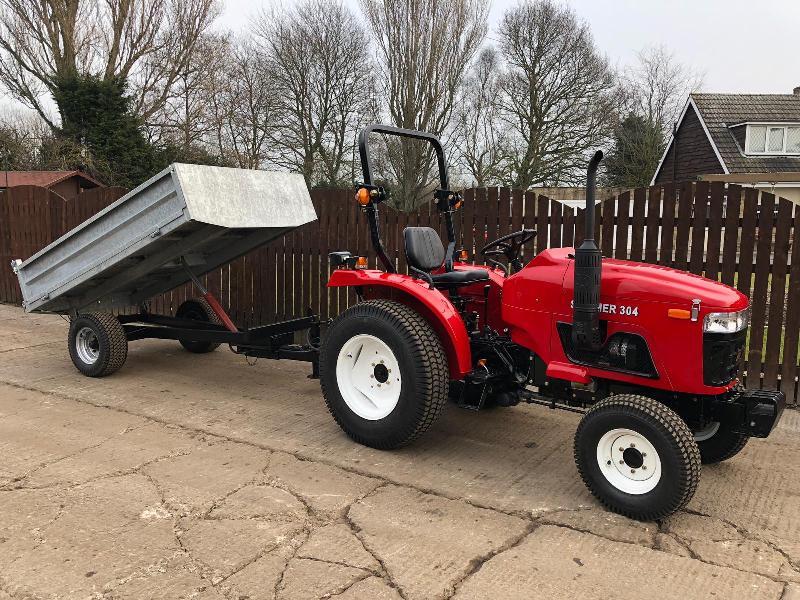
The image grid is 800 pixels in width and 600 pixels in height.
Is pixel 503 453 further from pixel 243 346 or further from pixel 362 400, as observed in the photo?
pixel 243 346

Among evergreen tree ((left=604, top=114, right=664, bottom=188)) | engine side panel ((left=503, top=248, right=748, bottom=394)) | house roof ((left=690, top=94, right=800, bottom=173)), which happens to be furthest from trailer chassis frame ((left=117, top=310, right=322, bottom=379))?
evergreen tree ((left=604, top=114, right=664, bottom=188))

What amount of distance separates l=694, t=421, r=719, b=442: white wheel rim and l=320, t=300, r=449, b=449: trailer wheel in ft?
4.74

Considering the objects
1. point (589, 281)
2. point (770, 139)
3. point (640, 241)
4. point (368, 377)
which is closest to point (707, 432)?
point (589, 281)

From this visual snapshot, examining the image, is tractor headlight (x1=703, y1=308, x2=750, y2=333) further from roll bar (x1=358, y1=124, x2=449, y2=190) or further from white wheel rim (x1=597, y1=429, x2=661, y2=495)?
roll bar (x1=358, y1=124, x2=449, y2=190)

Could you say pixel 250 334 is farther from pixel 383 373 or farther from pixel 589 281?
pixel 589 281

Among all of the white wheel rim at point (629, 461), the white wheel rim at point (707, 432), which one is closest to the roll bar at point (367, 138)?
the white wheel rim at point (629, 461)

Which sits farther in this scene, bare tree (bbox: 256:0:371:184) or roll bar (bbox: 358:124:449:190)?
bare tree (bbox: 256:0:371:184)

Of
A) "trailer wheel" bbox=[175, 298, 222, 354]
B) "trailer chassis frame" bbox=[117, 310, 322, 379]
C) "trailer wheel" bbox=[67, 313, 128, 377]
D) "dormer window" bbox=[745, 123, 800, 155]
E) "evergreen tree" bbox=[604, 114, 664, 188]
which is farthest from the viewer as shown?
"evergreen tree" bbox=[604, 114, 664, 188]

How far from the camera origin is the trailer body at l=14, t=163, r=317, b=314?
4742 millimetres

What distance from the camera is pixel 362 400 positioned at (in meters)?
4.22

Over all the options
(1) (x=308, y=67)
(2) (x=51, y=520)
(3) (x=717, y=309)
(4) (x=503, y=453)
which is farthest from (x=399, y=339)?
(1) (x=308, y=67)

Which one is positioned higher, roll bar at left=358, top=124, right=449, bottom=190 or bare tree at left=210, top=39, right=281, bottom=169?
bare tree at left=210, top=39, right=281, bottom=169

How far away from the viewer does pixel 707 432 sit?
11.7 ft

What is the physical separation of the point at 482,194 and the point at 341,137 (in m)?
19.0
